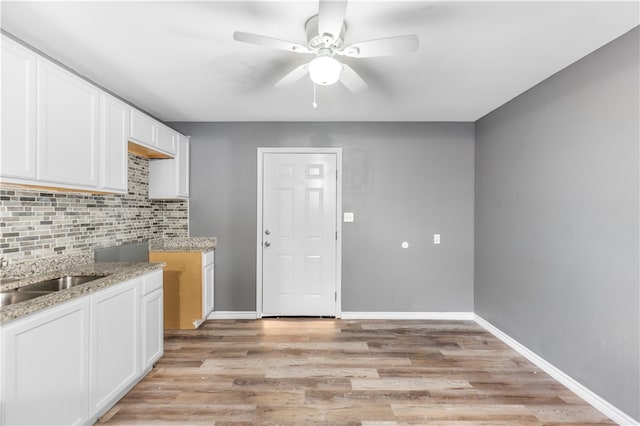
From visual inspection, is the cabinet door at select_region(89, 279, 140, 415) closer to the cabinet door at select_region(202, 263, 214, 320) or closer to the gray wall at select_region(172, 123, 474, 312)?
the cabinet door at select_region(202, 263, 214, 320)

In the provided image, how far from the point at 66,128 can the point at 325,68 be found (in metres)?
1.66

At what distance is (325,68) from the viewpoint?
1.75 metres

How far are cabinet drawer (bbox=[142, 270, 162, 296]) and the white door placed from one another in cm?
140

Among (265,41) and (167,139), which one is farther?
(167,139)

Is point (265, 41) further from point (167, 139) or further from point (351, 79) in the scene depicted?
point (167, 139)

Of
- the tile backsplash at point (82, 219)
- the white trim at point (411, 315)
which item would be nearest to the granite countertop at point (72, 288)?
the tile backsplash at point (82, 219)

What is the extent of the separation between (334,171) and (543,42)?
2269mm

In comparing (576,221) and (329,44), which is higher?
(329,44)

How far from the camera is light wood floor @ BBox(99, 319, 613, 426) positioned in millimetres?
2027

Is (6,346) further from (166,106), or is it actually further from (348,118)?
(348,118)

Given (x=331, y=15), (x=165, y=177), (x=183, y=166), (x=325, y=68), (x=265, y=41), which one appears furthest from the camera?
(x=183, y=166)

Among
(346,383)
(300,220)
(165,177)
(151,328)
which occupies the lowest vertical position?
(346,383)

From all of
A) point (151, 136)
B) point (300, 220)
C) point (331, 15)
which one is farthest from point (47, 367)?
point (300, 220)

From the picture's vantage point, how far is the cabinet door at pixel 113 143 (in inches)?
91.5
